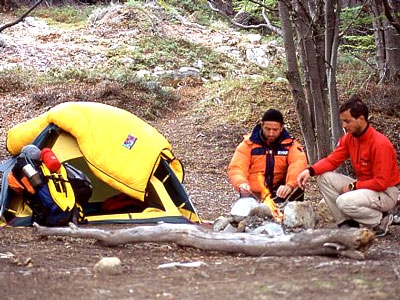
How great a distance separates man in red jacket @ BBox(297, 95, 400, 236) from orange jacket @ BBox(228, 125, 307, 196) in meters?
0.48

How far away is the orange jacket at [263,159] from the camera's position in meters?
5.86

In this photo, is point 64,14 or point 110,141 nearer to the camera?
point 110,141

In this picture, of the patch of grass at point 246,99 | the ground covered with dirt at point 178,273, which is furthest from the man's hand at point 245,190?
the patch of grass at point 246,99

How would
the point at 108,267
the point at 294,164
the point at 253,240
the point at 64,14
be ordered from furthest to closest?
the point at 64,14 → the point at 294,164 → the point at 253,240 → the point at 108,267

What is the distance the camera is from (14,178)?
581 centimetres

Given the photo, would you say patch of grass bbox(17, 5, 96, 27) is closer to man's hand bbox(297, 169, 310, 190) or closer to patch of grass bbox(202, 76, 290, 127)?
patch of grass bbox(202, 76, 290, 127)

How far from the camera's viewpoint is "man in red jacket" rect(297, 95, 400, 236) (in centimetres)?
503

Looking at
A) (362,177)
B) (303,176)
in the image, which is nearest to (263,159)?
(303,176)

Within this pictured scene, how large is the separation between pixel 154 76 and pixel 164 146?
390 inches

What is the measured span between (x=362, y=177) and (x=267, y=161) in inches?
36.5

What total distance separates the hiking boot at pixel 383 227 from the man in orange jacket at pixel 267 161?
0.78 metres

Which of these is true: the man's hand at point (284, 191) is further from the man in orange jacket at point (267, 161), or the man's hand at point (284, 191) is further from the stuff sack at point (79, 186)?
the stuff sack at point (79, 186)

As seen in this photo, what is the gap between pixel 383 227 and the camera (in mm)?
5324

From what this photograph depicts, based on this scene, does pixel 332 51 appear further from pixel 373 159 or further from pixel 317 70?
pixel 373 159
